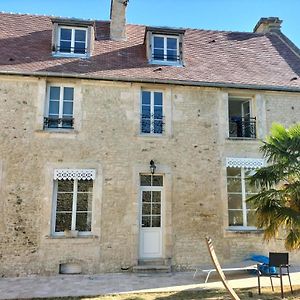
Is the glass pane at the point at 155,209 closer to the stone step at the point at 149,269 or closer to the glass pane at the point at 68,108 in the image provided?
the stone step at the point at 149,269

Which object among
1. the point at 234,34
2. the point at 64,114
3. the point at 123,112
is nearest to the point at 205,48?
the point at 234,34

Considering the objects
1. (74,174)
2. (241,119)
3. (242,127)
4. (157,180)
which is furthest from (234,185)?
(74,174)

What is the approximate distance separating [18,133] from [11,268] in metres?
3.68

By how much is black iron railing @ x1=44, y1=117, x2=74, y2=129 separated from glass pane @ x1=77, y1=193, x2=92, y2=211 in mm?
2054

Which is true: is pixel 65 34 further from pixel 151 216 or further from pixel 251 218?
pixel 251 218

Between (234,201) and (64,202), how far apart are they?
5116mm

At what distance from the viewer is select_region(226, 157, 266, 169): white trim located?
424 inches

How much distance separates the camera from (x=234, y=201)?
35.5ft

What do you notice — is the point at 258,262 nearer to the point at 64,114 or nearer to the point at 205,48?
the point at 64,114

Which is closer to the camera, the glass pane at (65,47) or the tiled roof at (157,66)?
the tiled roof at (157,66)

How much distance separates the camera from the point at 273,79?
1177 cm

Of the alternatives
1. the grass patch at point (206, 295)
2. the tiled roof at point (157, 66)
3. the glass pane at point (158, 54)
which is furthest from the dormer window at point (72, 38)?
the grass patch at point (206, 295)

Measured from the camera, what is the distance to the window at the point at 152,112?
1081 centimetres

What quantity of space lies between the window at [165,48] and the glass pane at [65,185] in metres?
5.16
